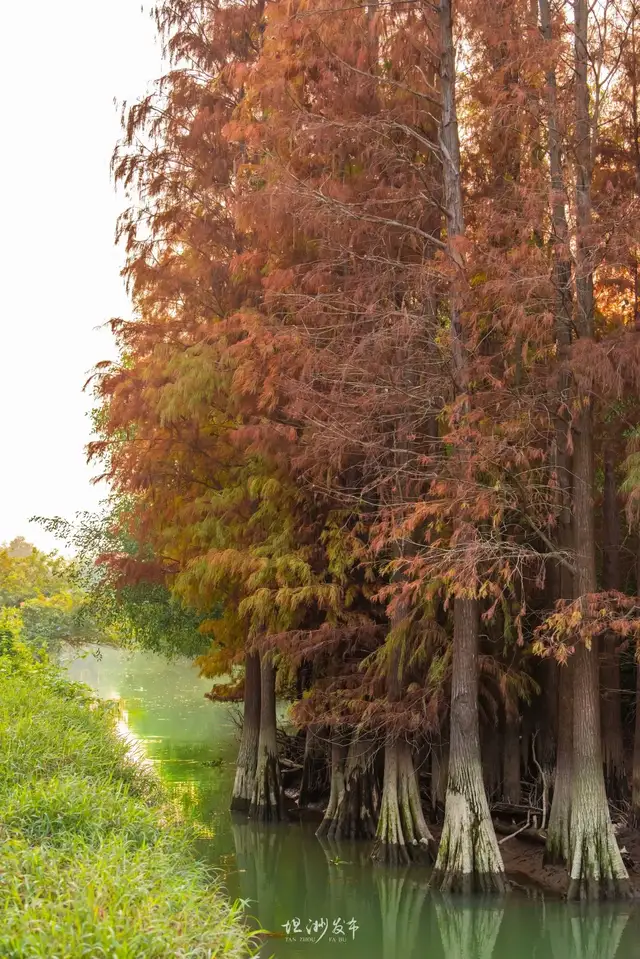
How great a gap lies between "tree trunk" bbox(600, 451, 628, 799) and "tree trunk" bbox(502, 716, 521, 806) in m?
1.18

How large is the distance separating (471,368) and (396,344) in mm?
1342

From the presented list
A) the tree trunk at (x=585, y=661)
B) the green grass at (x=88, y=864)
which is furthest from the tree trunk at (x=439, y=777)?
the green grass at (x=88, y=864)

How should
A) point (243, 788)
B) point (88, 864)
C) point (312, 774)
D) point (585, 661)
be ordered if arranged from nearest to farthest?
point (88, 864) < point (585, 661) < point (243, 788) < point (312, 774)

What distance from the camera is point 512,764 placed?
45.1ft

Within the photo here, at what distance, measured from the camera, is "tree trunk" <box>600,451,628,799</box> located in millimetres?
12990

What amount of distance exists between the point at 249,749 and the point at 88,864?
424 inches

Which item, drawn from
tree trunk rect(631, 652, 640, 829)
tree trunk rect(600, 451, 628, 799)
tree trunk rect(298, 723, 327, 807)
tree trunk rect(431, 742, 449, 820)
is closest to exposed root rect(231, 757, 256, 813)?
tree trunk rect(298, 723, 327, 807)

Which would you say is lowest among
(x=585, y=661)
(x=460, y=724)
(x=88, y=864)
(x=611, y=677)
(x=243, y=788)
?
(x=243, y=788)

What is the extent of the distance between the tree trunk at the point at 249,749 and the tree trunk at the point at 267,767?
1.21 feet

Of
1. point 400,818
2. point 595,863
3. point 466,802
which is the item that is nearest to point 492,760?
point 400,818

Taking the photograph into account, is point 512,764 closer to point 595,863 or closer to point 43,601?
point 595,863

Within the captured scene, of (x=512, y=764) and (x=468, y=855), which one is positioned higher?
(x=512, y=764)

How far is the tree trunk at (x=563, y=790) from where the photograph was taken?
11.5m

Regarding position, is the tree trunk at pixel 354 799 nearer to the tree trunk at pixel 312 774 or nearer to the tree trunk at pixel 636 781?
the tree trunk at pixel 312 774
